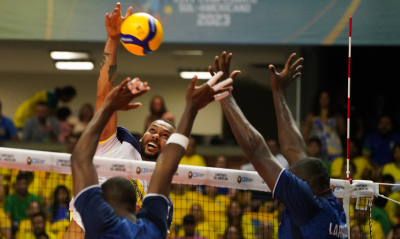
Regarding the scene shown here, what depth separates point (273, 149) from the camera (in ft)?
36.8

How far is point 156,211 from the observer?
3.57 meters

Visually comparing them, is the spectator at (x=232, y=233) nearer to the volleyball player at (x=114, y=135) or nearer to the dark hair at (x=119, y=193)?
the volleyball player at (x=114, y=135)

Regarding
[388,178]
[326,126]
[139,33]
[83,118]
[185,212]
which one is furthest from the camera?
[83,118]

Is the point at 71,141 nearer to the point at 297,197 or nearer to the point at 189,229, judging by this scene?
the point at 189,229

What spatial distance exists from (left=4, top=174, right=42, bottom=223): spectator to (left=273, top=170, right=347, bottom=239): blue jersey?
6268mm

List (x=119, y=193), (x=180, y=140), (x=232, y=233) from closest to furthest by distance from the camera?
1. (x=119, y=193)
2. (x=180, y=140)
3. (x=232, y=233)

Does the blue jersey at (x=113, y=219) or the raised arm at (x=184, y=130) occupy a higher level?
the raised arm at (x=184, y=130)

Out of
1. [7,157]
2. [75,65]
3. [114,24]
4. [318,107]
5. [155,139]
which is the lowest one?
[7,157]

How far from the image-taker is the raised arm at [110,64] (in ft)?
17.9

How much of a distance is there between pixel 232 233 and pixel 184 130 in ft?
16.7

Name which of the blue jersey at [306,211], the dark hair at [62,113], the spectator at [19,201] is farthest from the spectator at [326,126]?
the blue jersey at [306,211]

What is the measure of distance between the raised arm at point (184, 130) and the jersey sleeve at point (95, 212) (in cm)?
40

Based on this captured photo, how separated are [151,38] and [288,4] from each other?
620 cm

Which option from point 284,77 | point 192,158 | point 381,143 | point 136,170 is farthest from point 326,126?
point 136,170
